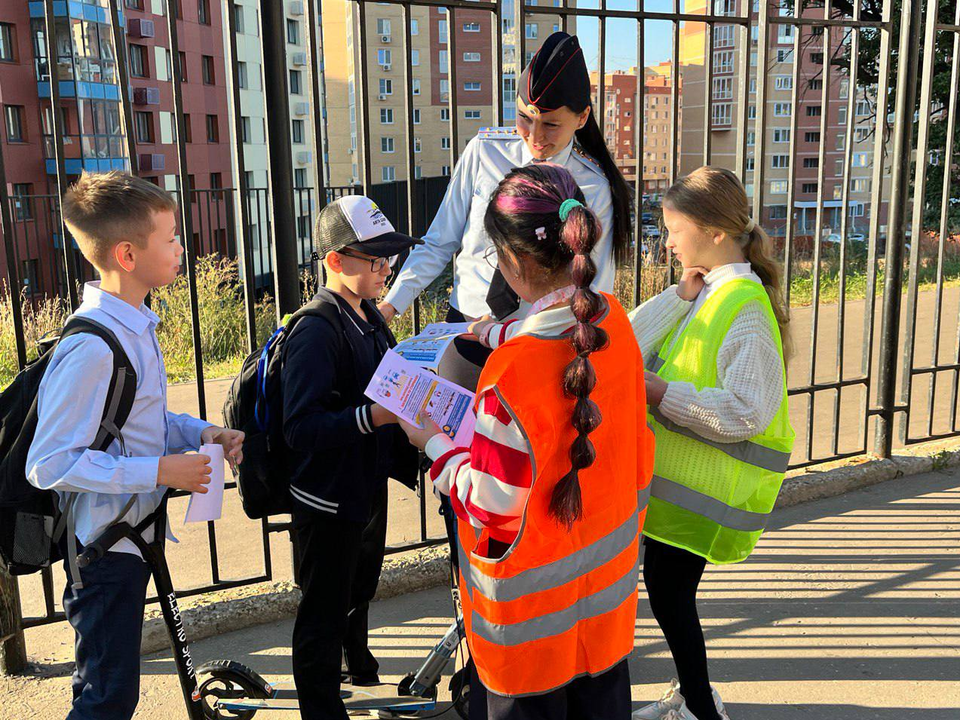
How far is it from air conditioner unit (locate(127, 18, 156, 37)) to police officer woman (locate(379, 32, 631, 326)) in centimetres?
4480

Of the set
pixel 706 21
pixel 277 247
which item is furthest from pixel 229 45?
pixel 706 21

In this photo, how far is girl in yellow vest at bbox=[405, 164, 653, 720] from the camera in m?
1.77

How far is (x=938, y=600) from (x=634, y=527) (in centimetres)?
241

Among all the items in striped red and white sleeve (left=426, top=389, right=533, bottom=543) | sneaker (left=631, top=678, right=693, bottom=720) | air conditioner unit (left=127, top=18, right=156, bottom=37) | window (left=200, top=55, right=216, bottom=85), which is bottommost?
sneaker (left=631, top=678, right=693, bottom=720)

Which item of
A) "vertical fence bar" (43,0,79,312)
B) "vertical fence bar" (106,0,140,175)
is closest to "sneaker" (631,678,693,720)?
"vertical fence bar" (43,0,79,312)

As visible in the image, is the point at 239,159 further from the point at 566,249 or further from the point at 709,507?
the point at 709,507

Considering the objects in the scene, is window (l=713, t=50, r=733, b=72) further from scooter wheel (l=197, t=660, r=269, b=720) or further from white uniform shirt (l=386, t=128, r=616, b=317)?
scooter wheel (l=197, t=660, r=269, b=720)

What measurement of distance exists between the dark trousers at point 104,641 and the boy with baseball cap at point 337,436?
495 mm

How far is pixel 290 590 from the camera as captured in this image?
3658 mm

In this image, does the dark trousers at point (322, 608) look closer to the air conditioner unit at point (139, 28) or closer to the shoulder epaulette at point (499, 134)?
the shoulder epaulette at point (499, 134)

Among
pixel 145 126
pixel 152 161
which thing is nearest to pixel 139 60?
pixel 145 126

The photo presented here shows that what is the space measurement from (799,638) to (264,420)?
2.30 metres

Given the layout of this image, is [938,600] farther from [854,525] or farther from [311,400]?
[311,400]

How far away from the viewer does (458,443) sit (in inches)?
81.4
